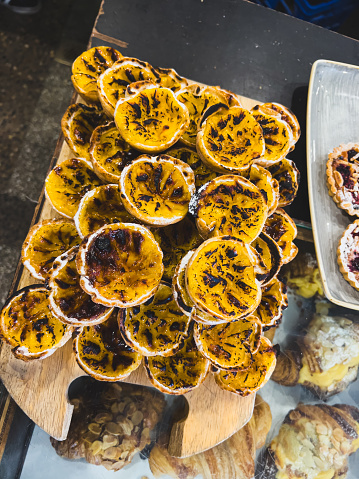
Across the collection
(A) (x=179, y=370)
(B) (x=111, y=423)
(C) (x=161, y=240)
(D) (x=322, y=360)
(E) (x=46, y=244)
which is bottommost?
(B) (x=111, y=423)

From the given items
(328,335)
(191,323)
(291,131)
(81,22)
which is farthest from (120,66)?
(81,22)

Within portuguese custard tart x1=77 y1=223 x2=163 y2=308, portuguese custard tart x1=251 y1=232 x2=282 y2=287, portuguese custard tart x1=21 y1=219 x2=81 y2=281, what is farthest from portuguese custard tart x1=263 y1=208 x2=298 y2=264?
portuguese custard tart x1=21 y1=219 x2=81 y2=281

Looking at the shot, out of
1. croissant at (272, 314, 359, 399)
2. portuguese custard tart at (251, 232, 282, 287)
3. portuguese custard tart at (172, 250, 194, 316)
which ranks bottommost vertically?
croissant at (272, 314, 359, 399)

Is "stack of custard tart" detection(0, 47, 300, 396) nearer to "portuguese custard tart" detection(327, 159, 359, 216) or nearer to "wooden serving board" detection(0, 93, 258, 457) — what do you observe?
"wooden serving board" detection(0, 93, 258, 457)

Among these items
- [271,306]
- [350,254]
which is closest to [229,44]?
[350,254]

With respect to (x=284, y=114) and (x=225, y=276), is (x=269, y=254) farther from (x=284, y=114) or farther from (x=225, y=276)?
(x=284, y=114)

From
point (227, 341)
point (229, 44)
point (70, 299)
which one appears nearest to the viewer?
point (70, 299)
